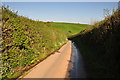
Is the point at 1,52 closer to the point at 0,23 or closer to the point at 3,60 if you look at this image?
the point at 3,60

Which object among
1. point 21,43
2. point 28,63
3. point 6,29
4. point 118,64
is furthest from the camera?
point 28,63

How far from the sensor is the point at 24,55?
330 inches

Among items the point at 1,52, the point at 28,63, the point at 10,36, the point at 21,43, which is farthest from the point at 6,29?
the point at 28,63

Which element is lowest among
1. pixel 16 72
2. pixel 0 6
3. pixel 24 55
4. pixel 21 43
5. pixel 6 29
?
pixel 16 72

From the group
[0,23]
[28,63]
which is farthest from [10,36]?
[28,63]

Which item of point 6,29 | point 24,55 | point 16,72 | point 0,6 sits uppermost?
point 0,6

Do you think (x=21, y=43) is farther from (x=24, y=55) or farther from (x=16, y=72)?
(x=16, y=72)

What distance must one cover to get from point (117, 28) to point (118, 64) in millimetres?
1753

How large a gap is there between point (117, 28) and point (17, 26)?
189 inches

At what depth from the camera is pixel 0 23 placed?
5.77 m

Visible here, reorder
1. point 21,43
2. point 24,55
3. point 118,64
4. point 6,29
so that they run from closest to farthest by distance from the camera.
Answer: point 118,64
point 6,29
point 21,43
point 24,55

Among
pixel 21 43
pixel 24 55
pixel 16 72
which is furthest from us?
pixel 24 55

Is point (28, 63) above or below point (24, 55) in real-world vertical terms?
below

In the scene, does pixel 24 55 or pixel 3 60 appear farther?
pixel 24 55
